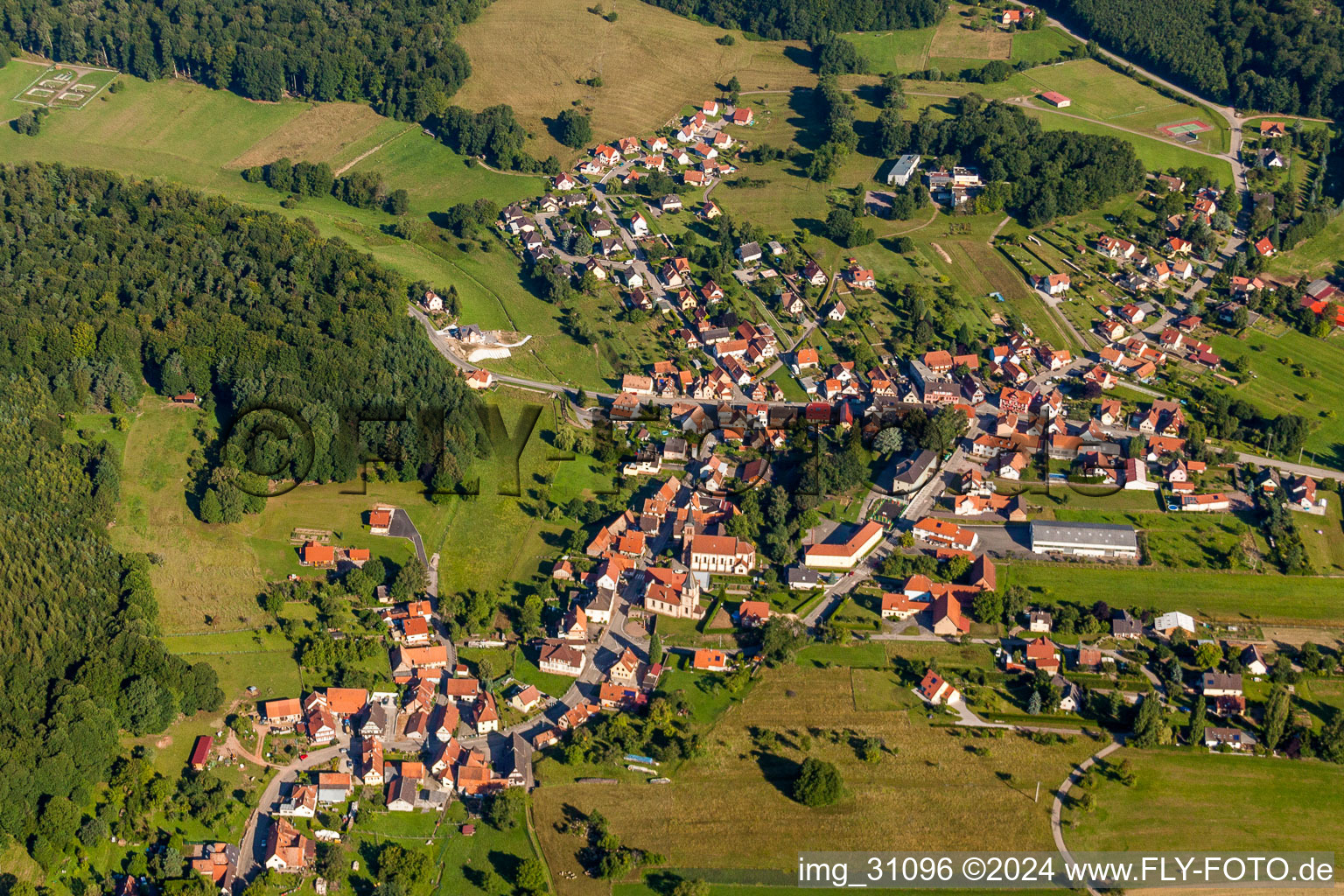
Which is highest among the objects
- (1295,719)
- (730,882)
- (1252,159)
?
(1252,159)

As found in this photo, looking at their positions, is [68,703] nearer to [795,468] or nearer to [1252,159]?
[795,468]

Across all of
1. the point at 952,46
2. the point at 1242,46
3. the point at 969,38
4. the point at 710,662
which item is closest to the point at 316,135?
the point at 952,46

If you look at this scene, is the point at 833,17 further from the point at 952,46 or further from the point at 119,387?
the point at 119,387

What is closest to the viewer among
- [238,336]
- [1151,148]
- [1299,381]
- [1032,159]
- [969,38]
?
[238,336]

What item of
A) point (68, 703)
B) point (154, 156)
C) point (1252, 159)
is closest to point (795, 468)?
point (68, 703)

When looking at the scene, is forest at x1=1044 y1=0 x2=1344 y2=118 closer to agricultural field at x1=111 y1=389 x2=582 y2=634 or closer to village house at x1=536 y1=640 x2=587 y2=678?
agricultural field at x1=111 y1=389 x2=582 y2=634
